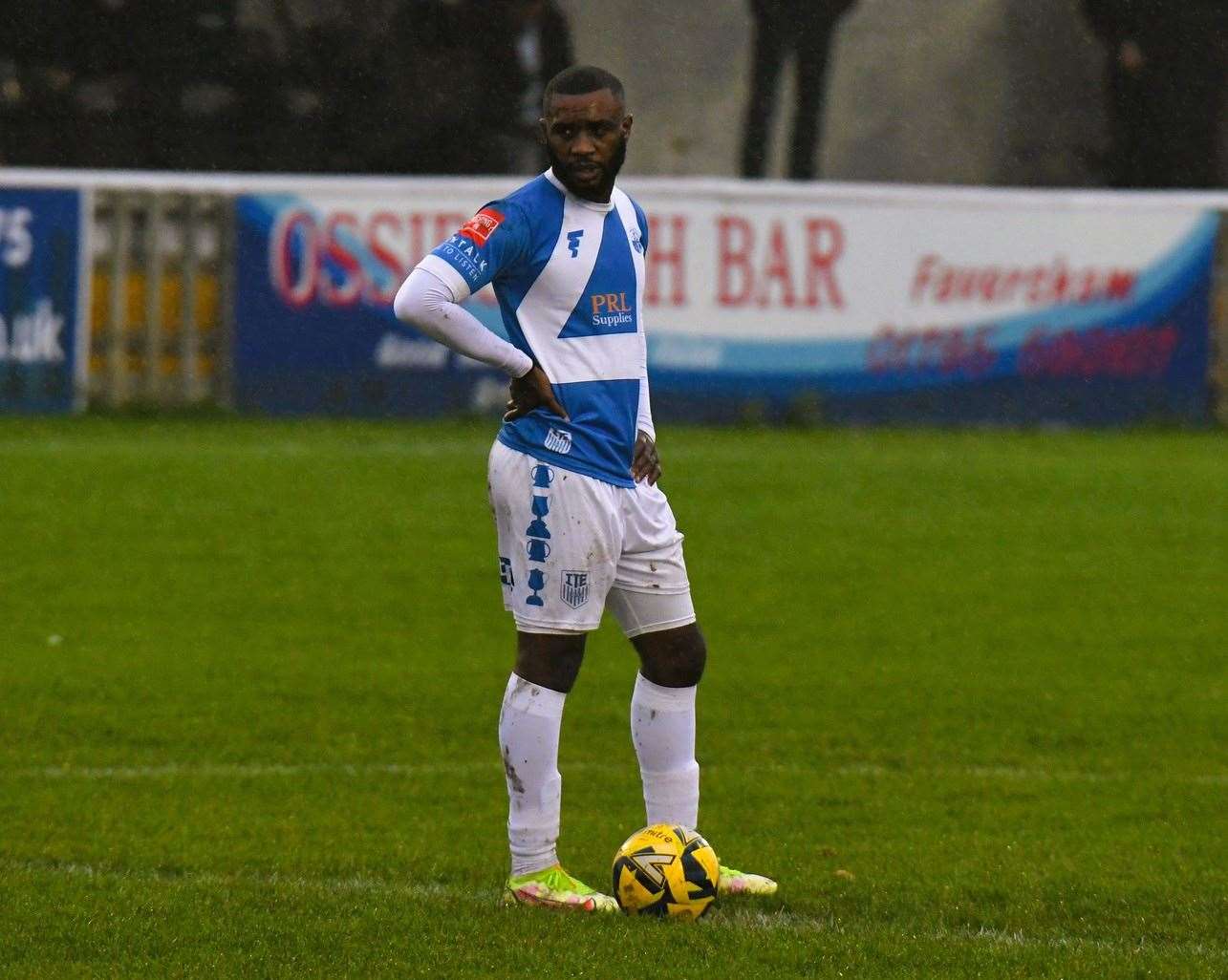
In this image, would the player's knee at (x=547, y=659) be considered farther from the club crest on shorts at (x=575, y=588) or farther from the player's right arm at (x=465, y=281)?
the player's right arm at (x=465, y=281)

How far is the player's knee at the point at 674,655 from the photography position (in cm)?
561

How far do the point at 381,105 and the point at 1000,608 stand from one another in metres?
14.7

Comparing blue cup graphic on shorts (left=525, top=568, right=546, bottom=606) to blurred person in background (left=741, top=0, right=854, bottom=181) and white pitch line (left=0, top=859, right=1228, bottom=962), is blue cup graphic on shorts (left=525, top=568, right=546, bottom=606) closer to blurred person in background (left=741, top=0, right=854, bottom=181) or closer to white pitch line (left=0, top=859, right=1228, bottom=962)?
white pitch line (left=0, top=859, right=1228, bottom=962)

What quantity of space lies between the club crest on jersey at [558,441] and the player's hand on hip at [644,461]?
0.65 ft

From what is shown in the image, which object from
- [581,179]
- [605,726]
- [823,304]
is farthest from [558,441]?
[823,304]

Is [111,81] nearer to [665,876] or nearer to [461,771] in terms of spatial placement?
[461,771]

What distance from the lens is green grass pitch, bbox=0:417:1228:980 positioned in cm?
523

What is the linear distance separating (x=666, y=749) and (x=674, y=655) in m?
0.24

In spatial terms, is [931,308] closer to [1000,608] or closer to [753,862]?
[1000,608]

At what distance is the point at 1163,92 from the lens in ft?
85.3

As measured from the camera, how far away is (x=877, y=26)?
2462 cm

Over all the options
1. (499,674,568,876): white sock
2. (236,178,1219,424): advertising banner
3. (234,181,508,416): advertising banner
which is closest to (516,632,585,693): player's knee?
(499,674,568,876): white sock

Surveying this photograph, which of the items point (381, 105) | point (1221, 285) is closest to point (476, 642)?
point (1221, 285)

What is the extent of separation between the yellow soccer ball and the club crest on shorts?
0.61 meters
